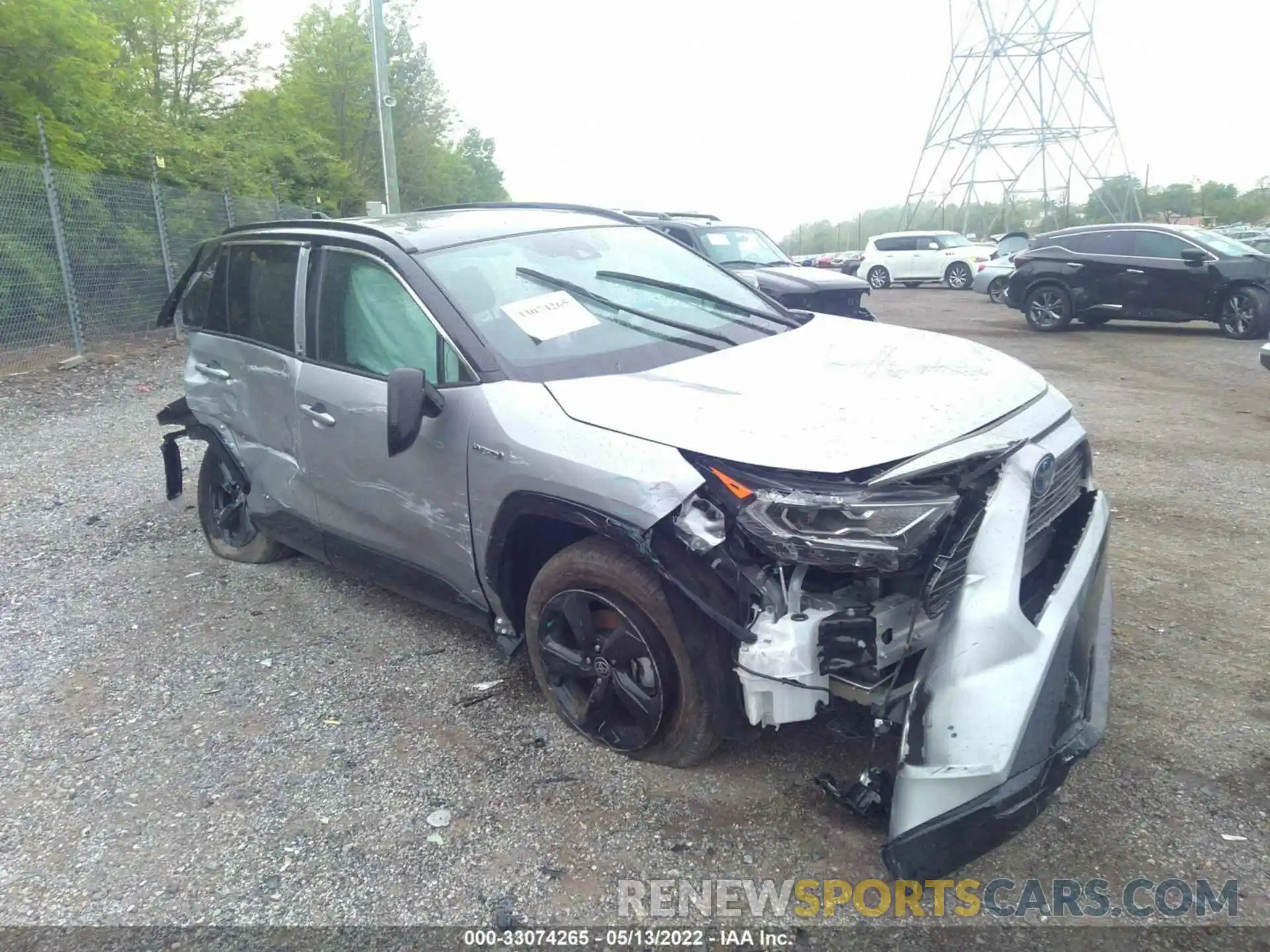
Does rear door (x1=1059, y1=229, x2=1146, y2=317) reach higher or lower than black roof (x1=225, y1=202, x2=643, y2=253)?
lower

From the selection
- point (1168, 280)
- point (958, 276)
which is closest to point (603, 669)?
point (1168, 280)

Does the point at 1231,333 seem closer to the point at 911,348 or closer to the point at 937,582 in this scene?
the point at 911,348

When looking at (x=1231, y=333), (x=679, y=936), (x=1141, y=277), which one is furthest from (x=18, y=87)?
(x=1231, y=333)

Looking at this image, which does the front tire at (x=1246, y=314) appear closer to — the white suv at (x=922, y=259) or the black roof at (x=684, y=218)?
the black roof at (x=684, y=218)

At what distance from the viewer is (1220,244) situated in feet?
43.3

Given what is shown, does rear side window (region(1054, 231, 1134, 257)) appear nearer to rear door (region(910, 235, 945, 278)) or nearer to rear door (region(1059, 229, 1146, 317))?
rear door (region(1059, 229, 1146, 317))

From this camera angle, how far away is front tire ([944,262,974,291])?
85.1ft

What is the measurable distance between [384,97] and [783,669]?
1599 cm

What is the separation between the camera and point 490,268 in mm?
3686

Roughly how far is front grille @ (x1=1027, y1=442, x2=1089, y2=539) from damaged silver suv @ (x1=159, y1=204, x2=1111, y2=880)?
0.02m

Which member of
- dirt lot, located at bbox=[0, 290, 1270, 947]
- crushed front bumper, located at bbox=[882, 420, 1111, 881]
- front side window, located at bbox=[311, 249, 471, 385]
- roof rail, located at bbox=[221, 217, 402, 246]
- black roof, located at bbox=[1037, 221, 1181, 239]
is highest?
roof rail, located at bbox=[221, 217, 402, 246]

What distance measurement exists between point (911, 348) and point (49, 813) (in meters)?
3.43

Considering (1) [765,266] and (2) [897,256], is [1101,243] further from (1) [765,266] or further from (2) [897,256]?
(2) [897,256]

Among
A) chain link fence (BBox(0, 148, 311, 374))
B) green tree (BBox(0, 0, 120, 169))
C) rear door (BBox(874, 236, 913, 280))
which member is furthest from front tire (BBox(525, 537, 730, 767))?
rear door (BBox(874, 236, 913, 280))
